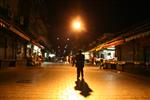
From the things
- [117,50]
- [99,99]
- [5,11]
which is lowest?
[99,99]

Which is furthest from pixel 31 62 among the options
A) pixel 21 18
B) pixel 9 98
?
pixel 9 98

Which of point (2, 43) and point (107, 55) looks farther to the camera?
point (107, 55)

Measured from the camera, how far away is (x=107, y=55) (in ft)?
166

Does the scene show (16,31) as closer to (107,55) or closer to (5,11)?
(5,11)

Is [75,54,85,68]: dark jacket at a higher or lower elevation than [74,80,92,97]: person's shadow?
higher

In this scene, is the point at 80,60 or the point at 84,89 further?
the point at 80,60

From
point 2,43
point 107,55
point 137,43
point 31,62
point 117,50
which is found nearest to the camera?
point 137,43

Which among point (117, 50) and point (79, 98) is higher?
point (117, 50)

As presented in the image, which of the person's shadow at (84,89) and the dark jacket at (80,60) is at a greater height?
the dark jacket at (80,60)

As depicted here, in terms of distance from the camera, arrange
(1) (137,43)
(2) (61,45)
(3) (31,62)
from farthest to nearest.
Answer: (2) (61,45)
(3) (31,62)
(1) (137,43)

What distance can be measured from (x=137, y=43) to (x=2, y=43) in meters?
13.7

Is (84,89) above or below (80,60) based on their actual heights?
below

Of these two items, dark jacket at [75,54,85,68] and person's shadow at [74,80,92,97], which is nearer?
person's shadow at [74,80,92,97]

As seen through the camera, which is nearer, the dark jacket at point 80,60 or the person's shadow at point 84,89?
the person's shadow at point 84,89
